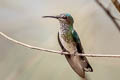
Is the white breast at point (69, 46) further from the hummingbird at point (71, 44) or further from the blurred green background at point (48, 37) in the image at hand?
the blurred green background at point (48, 37)

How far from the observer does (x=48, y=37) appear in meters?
1.71

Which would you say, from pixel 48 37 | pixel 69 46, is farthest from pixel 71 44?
pixel 48 37

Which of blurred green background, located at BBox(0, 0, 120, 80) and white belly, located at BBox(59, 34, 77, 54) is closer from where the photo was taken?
white belly, located at BBox(59, 34, 77, 54)

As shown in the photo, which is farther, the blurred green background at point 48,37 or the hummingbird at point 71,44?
the blurred green background at point 48,37

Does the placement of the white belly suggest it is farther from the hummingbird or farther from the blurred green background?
the blurred green background

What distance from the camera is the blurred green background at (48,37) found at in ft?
5.37

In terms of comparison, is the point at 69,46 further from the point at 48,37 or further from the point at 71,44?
the point at 48,37

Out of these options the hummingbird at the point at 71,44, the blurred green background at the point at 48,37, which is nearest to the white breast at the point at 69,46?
the hummingbird at the point at 71,44

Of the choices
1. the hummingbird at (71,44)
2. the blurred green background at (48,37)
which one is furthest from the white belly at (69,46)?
the blurred green background at (48,37)

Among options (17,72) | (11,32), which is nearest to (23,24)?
(11,32)

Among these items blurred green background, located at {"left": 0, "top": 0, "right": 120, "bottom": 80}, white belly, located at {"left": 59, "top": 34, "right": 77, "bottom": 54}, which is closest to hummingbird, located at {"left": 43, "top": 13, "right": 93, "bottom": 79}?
white belly, located at {"left": 59, "top": 34, "right": 77, "bottom": 54}

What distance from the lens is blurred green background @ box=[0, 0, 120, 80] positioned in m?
1.64

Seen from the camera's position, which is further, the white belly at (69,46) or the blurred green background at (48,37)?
the blurred green background at (48,37)

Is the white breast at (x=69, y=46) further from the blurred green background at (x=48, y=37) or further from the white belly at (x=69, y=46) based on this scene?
the blurred green background at (x=48, y=37)
